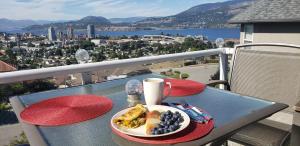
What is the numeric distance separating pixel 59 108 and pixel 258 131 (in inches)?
57.4

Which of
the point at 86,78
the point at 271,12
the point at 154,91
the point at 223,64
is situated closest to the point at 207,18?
the point at 271,12

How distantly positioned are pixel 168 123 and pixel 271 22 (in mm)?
13311

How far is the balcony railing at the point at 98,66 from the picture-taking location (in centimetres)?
206

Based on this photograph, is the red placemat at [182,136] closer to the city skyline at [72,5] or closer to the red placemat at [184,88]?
the red placemat at [184,88]

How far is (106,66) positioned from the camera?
8.43ft

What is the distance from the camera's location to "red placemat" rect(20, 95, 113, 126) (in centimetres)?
124

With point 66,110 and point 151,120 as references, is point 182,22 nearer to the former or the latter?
point 66,110

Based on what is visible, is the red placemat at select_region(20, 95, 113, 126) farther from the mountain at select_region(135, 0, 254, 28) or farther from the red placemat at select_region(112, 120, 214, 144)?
the mountain at select_region(135, 0, 254, 28)

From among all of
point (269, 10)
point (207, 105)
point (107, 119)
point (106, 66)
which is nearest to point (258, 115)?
point (207, 105)

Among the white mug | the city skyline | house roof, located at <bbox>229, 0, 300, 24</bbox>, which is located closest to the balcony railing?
the white mug

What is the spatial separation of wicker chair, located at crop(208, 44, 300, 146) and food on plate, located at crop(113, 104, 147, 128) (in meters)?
1.00

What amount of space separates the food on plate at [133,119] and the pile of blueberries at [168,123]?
0.31ft

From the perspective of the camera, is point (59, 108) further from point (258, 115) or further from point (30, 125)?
point (258, 115)

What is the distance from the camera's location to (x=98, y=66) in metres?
2.51
